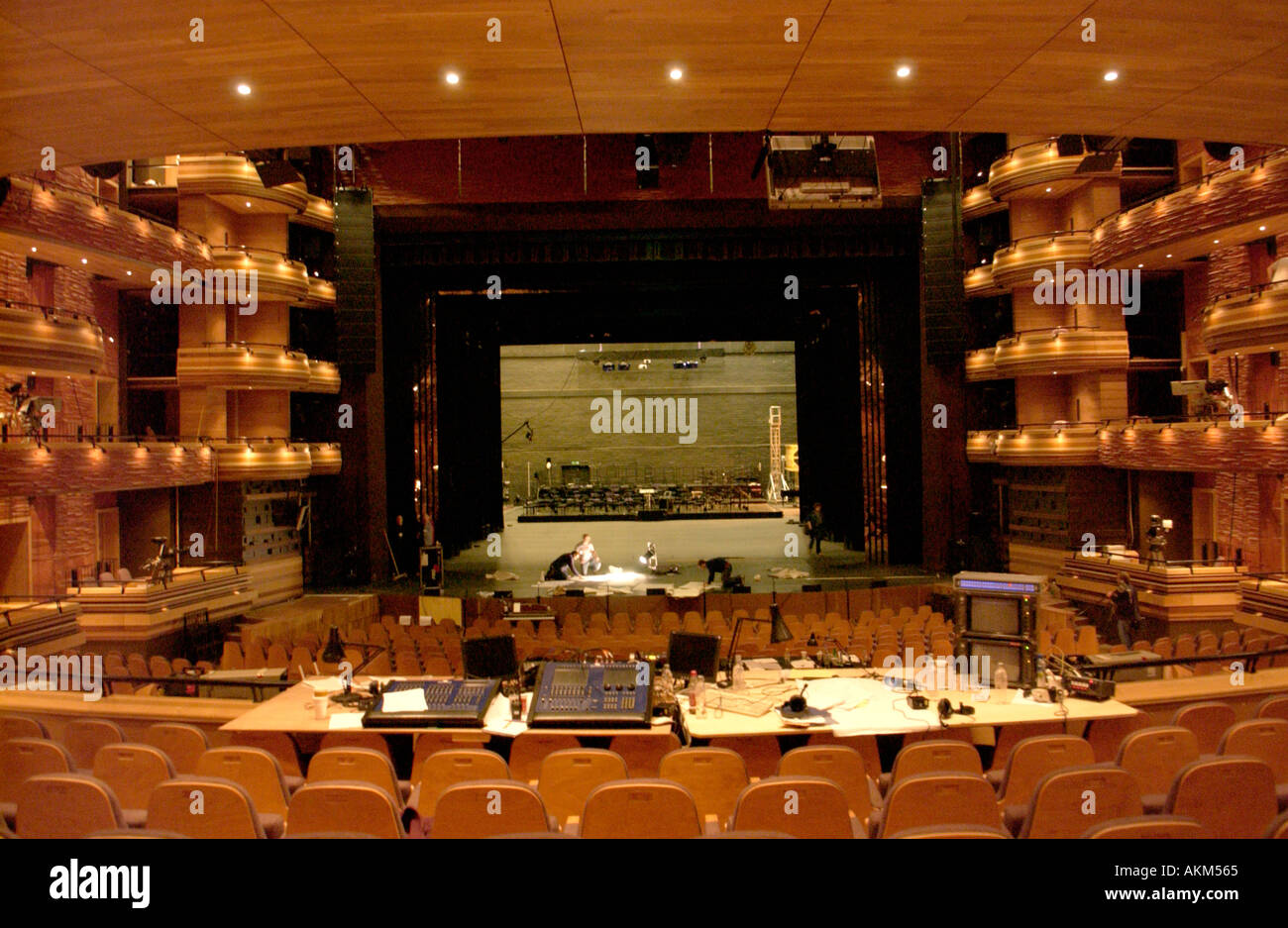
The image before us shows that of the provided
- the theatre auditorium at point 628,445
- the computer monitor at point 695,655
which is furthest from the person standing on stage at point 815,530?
the computer monitor at point 695,655

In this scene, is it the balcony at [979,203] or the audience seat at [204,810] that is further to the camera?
the balcony at [979,203]

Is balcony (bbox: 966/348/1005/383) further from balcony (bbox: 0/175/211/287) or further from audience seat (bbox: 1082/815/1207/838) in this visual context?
audience seat (bbox: 1082/815/1207/838)

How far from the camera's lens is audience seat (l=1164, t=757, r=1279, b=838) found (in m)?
3.22

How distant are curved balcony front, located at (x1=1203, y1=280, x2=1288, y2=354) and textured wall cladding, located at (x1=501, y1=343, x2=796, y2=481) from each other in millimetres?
19748

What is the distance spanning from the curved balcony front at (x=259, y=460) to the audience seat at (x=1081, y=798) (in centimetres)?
1618

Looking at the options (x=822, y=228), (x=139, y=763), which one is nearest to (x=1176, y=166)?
(x=822, y=228)

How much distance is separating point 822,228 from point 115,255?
13791mm

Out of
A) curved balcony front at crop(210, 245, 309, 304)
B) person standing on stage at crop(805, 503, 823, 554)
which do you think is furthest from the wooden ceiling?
person standing on stage at crop(805, 503, 823, 554)

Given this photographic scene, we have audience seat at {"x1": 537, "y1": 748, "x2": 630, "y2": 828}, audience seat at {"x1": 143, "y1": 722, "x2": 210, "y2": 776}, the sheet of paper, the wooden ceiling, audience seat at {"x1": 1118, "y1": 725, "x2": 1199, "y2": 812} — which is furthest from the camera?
the sheet of paper

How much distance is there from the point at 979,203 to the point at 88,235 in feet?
60.2

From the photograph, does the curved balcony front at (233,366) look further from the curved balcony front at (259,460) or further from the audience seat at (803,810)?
the audience seat at (803,810)

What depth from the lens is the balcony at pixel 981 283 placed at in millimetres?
18953

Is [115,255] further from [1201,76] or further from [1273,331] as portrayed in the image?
[1273,331]

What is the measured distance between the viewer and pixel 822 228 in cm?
1766
